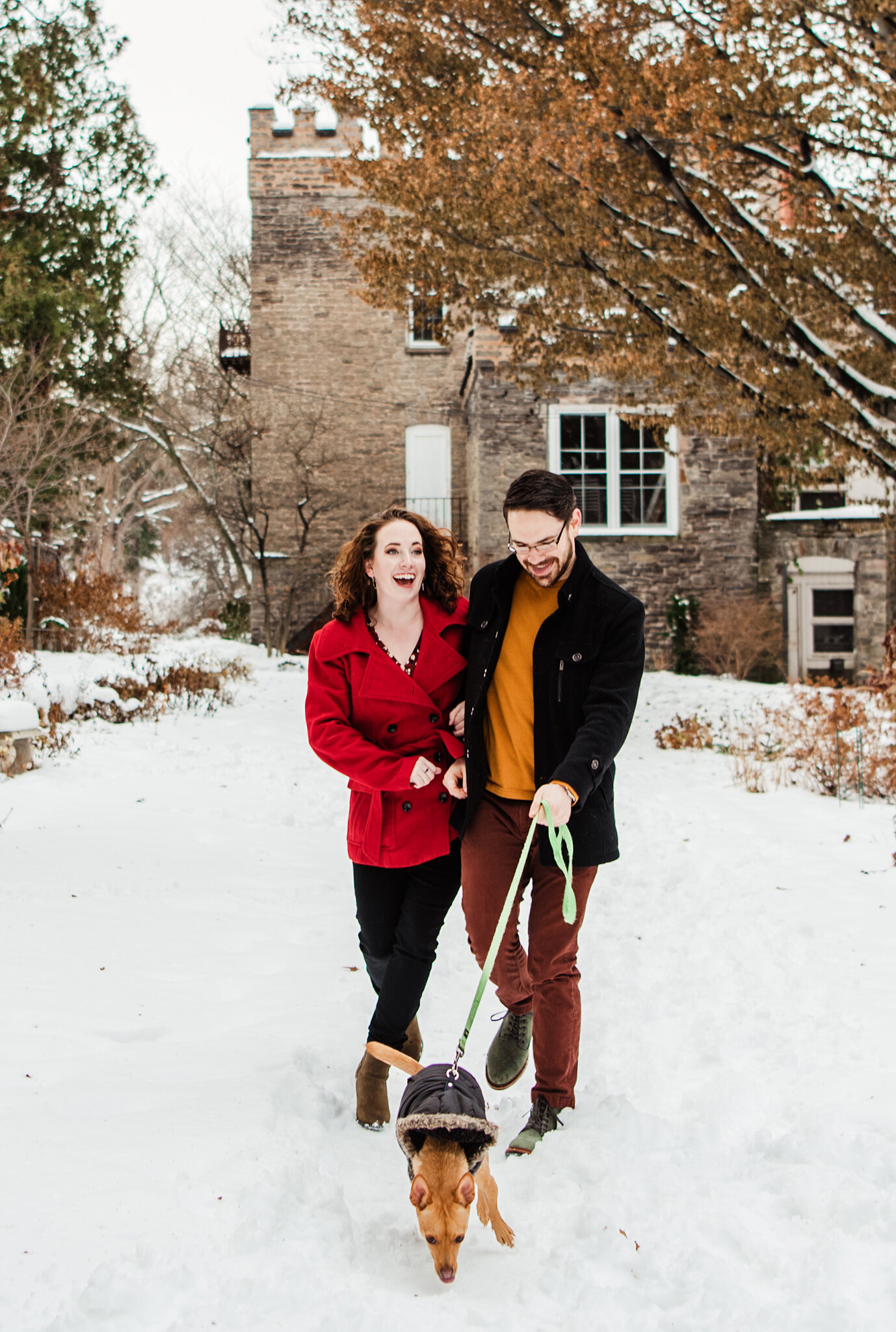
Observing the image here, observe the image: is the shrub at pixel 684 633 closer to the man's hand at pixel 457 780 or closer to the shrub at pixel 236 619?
the shrub at pixel 236 619

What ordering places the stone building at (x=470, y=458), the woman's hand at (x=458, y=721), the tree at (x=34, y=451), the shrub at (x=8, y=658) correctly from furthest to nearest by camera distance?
the stone building at (x=470, y=458) < the tree at (x=34, y=451) < the shrub at (x=8, y=658) < the woman's hand at (x=458, y=721)

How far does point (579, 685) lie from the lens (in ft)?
9.81

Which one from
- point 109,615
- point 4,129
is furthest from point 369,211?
point 4,129

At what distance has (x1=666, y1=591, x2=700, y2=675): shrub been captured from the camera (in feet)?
59.2

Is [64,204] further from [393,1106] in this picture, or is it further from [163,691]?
[393,1106]

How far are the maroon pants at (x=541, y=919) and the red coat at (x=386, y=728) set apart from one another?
142 mm

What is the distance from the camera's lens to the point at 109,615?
13398mm

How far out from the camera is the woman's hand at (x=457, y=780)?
3029 mm

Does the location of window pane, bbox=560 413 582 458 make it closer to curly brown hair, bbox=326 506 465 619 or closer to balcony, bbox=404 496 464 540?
balcony, bbox=404 496 464 540

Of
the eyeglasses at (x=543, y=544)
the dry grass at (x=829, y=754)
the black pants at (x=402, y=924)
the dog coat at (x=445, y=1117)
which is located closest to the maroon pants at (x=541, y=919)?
the black pants at (x=402, y=924)

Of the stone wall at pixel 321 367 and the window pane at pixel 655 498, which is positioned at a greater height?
the stone wall at pixel 321 367

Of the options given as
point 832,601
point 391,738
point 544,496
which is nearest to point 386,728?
point 391,738

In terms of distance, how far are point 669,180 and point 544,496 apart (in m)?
6.86

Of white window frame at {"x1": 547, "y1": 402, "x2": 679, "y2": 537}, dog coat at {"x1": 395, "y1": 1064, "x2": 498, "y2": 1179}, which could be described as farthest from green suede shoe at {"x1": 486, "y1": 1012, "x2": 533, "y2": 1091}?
white window frame at {"x1": 547, "y1": 402, "x2": 679, "y2": 537}
